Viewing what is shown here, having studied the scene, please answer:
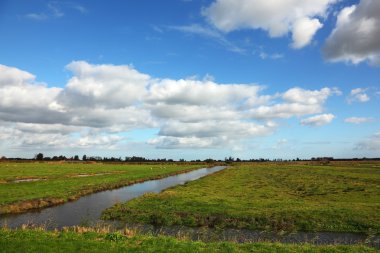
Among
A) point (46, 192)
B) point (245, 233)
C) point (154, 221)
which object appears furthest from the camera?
point (46, 192)

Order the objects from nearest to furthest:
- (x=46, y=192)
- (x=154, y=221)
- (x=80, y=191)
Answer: (x=154, y=221), (x=46, y=192), (x=80, y=191)

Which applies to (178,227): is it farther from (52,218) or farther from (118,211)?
(52,218)

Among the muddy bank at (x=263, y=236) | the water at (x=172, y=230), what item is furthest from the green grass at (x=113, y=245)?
the muddy bank at (x=263, y=236)

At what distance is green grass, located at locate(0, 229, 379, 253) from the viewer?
18031 millimetres

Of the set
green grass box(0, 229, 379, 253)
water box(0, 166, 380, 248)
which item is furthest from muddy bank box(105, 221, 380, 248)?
green grass box(0, 229, 379, 253)

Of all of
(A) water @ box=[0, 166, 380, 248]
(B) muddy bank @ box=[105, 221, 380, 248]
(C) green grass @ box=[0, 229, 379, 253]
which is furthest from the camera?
(A) water @ box=[0, 166, 380, 248]

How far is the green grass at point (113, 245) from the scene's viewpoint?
18031mm

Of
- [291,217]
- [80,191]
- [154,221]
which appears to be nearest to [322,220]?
[291,217]

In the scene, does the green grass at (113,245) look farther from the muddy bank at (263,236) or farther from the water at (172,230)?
the muddy bank at (263,236)

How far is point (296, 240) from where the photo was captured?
24.8 meters

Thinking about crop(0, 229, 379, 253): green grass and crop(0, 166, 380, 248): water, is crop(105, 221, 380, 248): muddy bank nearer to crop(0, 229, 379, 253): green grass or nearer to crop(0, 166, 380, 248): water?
crop(0, 166, 380, 248): water

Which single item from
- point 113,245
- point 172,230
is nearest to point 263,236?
point 172,230

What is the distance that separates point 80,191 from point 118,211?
A: 2002 centimetres

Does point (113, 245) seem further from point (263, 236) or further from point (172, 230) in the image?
point (263, 236)
